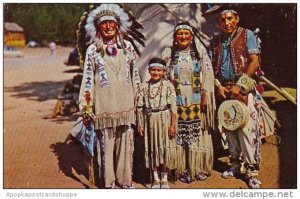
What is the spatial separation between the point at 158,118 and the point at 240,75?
0.76m

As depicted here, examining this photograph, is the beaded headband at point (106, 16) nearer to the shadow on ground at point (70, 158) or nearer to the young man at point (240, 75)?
the young man at point (240, 75)

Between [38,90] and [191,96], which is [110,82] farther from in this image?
[38,90]

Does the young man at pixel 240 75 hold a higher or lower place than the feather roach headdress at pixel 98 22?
lower

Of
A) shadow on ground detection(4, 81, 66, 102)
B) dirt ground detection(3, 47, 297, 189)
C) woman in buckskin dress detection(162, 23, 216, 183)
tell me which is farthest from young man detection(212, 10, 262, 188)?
shadow on ground detection(4, 81, 66, 102)

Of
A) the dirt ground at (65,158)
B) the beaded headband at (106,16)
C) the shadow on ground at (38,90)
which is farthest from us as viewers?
the shadow on ground at (38,90)

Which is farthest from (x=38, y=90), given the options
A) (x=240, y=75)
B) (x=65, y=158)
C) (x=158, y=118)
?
(x=240, y=75)

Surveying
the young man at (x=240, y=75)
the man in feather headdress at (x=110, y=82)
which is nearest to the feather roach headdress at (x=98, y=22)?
the man in feather headdress at (x=110, y=82)

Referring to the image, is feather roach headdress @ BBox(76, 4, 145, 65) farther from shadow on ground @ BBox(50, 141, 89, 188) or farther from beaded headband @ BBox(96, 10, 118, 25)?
shadow on ground @ BBox(50, 141, 89, 188)

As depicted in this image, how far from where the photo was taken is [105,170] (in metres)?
3.55

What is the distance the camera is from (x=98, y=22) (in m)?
3.45

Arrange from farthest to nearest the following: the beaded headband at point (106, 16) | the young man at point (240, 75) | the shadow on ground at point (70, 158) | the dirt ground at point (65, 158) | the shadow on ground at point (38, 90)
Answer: the shadow on ground at point (38, 90), the shadow on ground at point (70, 158), the dirt ground at point (65, 158), the young man at point (240, 75), the beaded headband at point (106, 16)

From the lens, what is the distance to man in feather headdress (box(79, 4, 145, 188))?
3.43 meters

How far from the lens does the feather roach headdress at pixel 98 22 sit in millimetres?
3465

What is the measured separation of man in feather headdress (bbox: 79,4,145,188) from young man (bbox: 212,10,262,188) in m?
0.71
